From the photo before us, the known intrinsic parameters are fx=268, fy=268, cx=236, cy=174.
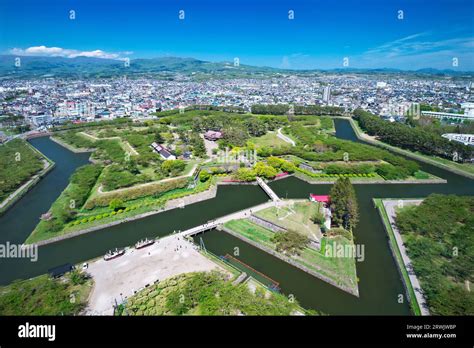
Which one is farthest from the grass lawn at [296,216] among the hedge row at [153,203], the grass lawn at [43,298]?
the grass lawn at [43,298]

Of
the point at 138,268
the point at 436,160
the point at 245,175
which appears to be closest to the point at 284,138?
the point at 245,175

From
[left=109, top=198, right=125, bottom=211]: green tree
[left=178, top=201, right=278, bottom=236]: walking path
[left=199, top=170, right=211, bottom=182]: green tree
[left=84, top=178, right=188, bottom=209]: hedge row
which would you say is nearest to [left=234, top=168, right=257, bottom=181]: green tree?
[left=199, top=170, right=211, bottom=182]: green tree

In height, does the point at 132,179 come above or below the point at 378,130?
below

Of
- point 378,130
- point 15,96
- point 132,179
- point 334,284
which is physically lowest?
point 334,284

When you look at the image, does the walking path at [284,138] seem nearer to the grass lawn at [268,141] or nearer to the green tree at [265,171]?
the grass lawn at [268,141]

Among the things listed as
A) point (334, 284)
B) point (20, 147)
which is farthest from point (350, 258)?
point (20, 147)
